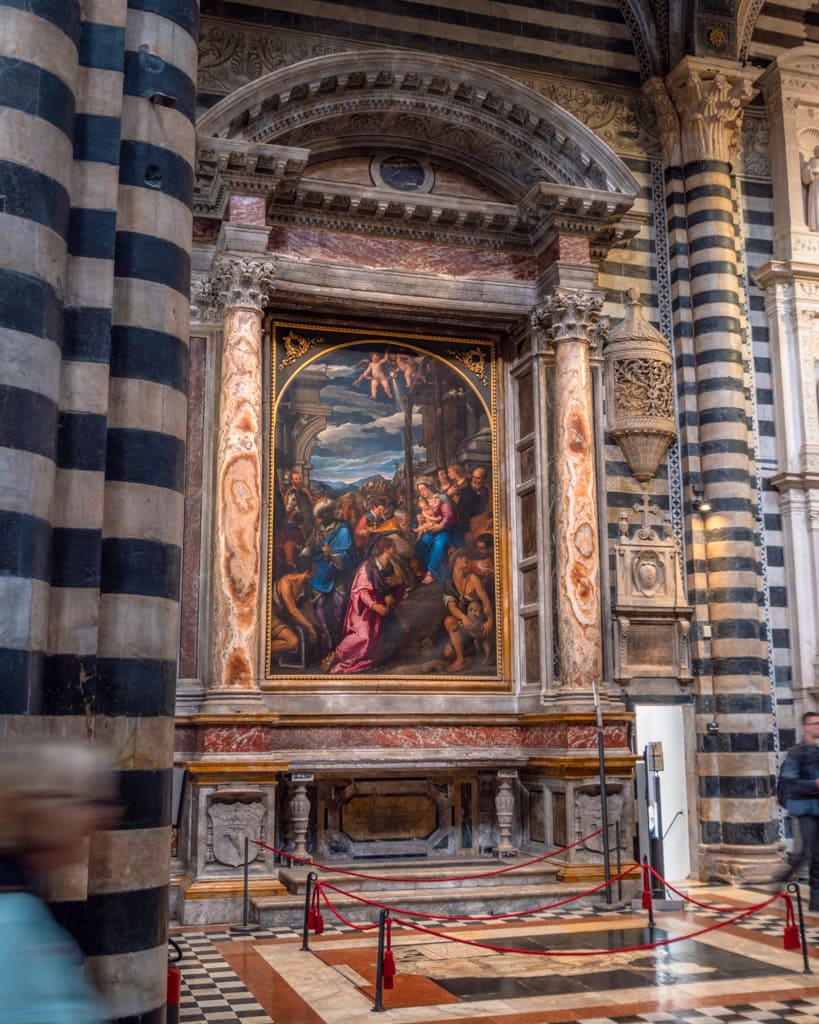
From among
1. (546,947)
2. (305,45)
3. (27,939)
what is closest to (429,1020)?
(546,947)

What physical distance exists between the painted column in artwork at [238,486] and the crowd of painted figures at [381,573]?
2.58 ft

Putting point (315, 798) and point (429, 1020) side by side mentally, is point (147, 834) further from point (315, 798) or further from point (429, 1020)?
point (315, 798)

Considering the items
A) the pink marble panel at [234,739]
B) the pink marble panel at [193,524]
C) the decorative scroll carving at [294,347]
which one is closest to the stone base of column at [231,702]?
the pink marble panel at [234,739]

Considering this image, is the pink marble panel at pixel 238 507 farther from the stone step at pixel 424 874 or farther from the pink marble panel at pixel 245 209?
the stone step at pixel 424 874

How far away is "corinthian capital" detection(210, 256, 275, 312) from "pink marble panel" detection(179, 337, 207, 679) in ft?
2.63

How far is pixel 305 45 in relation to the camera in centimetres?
1403

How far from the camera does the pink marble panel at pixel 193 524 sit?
12.4m

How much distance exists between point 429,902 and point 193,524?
15.4 ft

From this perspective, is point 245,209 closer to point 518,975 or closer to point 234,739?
point 234,739

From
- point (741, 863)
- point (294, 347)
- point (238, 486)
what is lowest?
point (741, 863)

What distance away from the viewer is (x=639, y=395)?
14266mm

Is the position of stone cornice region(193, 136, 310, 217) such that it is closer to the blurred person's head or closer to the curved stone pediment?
the curved stone pediment

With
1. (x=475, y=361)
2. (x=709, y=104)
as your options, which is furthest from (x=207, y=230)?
(x=709, y=104)

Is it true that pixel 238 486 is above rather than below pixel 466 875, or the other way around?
above
